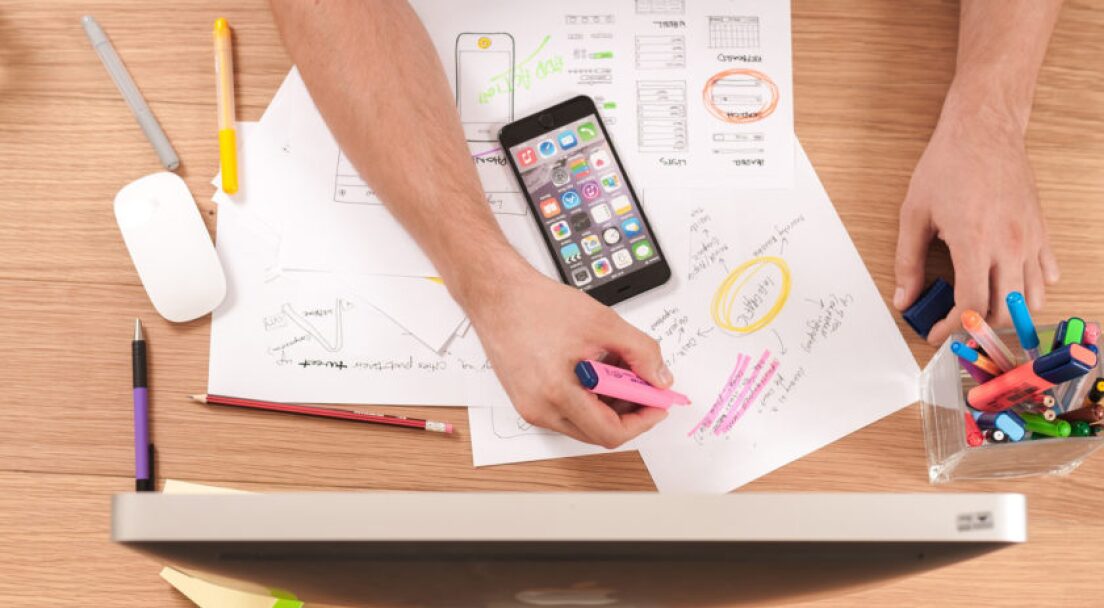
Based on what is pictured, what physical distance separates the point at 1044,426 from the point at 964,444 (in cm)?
6

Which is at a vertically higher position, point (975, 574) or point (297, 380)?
point (297, 380)

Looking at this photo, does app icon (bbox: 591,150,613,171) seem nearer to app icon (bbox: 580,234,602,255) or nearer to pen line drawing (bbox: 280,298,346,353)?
app icon (bbox: 580,234,602,255)

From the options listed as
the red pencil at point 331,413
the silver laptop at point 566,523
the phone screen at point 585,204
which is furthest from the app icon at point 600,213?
the silver laptop at point 566,523

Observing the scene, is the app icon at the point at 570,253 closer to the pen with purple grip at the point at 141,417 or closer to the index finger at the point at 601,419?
the index finger at the point at 601,419

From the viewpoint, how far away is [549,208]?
0.82m

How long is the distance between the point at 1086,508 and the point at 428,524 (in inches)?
26.2

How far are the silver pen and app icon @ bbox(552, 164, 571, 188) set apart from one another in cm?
35

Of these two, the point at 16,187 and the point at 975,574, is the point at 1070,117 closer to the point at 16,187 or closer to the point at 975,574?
the point at 975,574

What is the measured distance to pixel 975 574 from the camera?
2.52ft

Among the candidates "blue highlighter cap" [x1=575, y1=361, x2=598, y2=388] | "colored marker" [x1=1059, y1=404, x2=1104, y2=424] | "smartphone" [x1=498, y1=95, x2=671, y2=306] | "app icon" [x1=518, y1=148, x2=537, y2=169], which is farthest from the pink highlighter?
"colored marker" [x1=1059, y1=404, x2=1104, y2=424]

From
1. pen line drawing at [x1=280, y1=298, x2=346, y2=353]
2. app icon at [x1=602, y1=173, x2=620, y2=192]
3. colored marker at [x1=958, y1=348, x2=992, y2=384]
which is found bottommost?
colored marker at [x1=958, y1=348, x2=992, y2=384]

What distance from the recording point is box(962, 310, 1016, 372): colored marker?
0.68 m

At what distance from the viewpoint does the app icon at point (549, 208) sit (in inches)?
32.1

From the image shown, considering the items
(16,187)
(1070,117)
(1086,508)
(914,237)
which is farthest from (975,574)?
(16,187)
